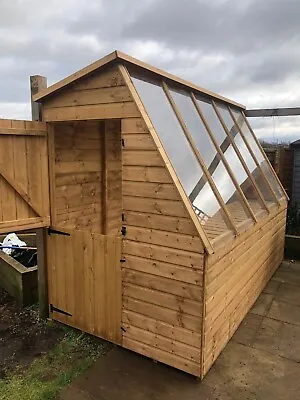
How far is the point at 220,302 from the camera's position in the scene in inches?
126

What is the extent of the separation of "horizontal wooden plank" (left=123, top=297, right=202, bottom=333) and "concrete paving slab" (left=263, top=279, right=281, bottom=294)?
8.23 ft

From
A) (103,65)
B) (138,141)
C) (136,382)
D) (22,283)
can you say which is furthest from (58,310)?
(103,65)

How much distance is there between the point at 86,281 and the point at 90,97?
2063 millimetres

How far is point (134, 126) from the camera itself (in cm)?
296

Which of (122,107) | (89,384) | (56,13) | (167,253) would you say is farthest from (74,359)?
(56,13)

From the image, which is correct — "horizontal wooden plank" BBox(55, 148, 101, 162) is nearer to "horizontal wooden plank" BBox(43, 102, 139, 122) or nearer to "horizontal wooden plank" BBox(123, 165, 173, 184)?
"horizontal wooden plank" BBox(43, 102, 139, 122)

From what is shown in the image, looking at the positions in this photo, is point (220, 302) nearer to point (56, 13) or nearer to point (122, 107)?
point (122, 107)

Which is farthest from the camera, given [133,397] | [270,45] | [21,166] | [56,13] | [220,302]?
[270,45]

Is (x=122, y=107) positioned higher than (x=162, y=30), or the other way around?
(x=162, y=30)

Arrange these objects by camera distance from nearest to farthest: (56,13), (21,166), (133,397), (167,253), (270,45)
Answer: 1. (133,397)
2. (167,253)
3. (21,166)
4. (56,13)
5. (270,45)

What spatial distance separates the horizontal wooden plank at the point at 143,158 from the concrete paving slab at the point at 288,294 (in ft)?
10.5

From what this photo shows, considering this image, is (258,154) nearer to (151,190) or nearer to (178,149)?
(178,149)

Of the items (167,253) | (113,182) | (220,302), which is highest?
(113,182)

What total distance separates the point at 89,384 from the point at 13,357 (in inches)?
40.4
